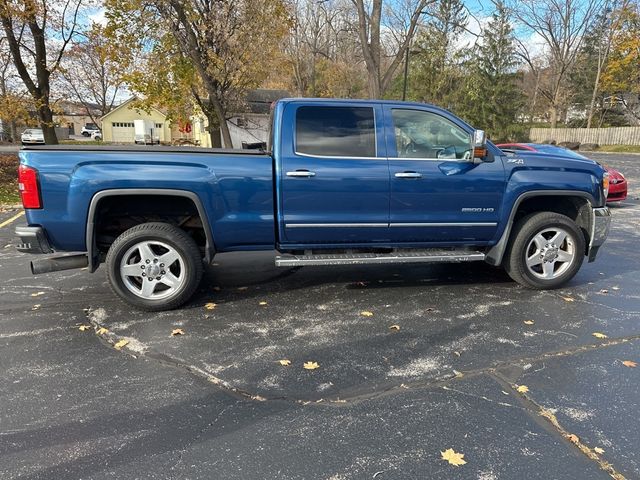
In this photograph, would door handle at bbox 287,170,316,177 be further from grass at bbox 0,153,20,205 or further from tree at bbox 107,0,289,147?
tree at bbox 107,0,289,147

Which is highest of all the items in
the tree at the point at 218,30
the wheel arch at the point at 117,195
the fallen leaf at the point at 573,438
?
the tree at the point at 218,30

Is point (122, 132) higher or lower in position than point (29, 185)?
higher

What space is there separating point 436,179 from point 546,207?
168cm

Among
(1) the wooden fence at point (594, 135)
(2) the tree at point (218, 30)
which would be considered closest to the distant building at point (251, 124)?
(2) the tree at point (218, 30)

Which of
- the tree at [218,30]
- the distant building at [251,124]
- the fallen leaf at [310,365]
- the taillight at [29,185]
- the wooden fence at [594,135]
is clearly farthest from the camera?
the wooden fence at [594,135]

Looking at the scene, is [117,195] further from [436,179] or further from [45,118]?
[45,118]

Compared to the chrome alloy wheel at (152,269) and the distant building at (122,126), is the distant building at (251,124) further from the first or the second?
the distant building at (122,126)

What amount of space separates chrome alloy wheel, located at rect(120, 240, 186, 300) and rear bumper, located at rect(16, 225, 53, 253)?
693 millimetres

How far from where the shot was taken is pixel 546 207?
18.4 feet

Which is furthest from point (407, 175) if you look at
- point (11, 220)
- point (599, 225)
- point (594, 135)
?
point (594, 135)

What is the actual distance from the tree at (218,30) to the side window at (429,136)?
11707mm

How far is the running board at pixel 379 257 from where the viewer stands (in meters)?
4.75

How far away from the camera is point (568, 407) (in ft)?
10.1

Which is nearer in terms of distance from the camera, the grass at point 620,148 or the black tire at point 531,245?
the black tire at point 531,245
